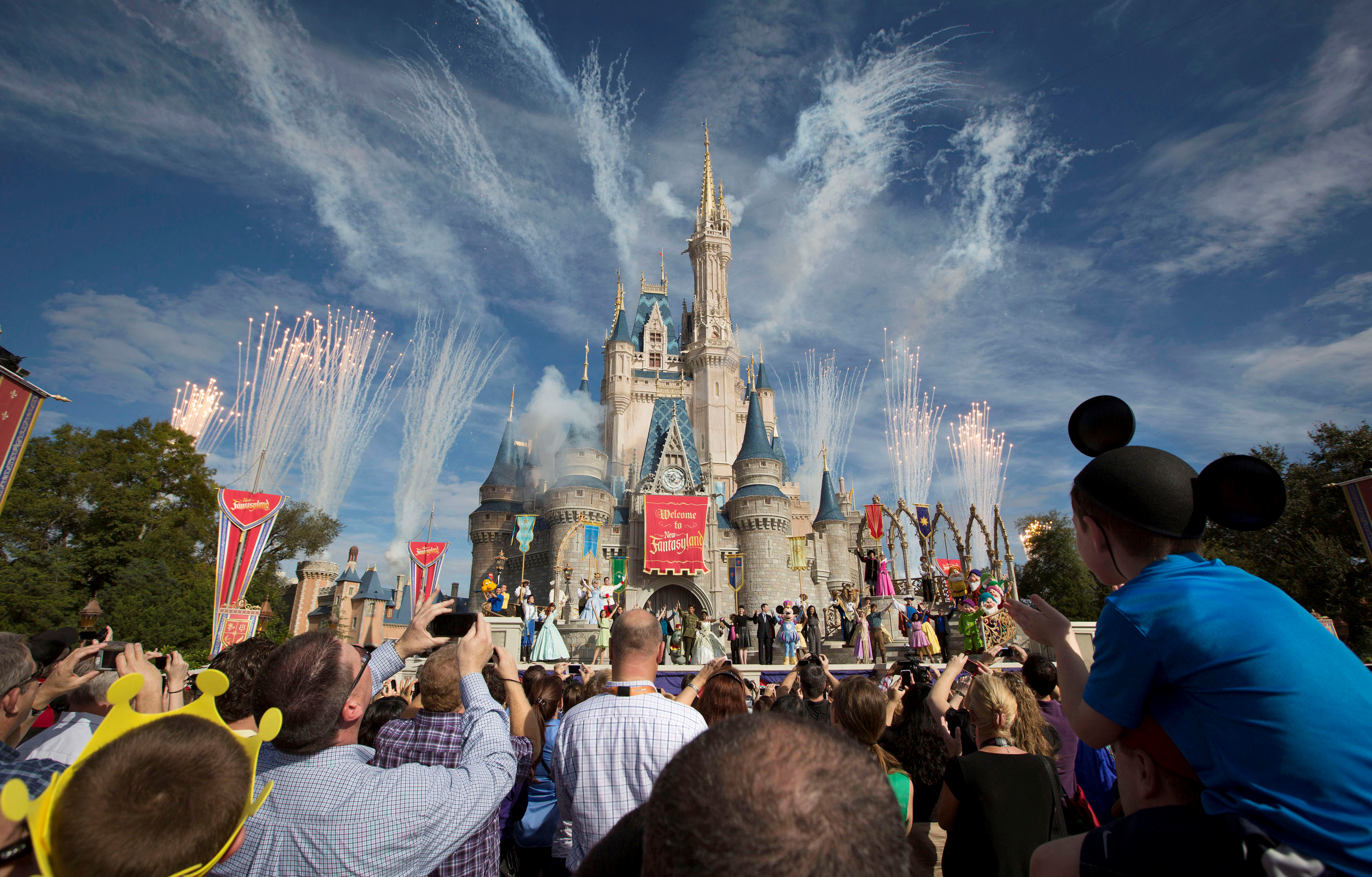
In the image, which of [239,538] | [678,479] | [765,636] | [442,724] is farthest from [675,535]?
[442,724]

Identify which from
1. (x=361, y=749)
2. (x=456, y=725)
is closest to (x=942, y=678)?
(x=456, y=725)

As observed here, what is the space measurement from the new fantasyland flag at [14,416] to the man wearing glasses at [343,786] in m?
10.9

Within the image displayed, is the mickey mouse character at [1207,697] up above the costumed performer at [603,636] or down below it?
above

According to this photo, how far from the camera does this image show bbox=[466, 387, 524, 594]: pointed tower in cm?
3959

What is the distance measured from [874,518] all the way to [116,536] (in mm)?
30616

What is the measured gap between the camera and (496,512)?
133 feet

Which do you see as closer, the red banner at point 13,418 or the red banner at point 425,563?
the red banner at point 13,418

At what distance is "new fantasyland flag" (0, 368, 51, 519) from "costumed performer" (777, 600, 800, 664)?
49.0 feet

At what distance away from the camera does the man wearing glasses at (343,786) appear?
6.63ft

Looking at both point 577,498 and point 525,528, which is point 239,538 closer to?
point 525,528

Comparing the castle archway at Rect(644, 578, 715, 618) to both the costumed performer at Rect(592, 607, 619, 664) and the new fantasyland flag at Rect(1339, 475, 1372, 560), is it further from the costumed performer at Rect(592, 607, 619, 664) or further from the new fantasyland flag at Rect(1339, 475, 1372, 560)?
the new fantasyland flag at Rect(1339, 475, 1372, 560)

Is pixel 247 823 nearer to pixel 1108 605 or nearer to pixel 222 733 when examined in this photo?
pixel 222 733

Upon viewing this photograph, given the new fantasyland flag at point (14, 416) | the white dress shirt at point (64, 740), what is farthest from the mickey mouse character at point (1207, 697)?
the new fantasyland flag at point (14, 416)

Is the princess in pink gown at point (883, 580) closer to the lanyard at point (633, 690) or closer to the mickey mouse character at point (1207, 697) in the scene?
the lanyard at point (633, 690)
